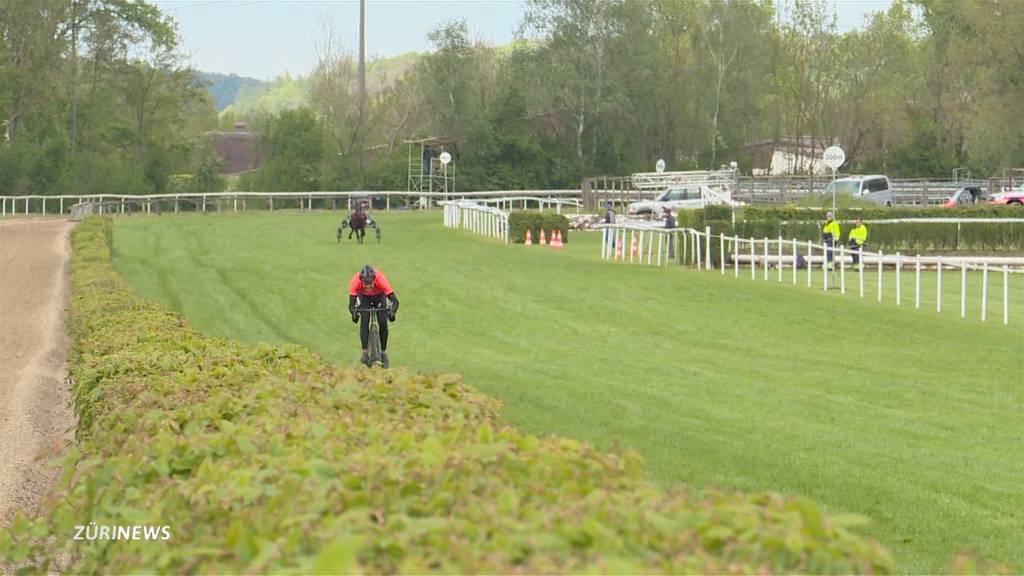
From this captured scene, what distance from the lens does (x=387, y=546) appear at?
12.8 ft

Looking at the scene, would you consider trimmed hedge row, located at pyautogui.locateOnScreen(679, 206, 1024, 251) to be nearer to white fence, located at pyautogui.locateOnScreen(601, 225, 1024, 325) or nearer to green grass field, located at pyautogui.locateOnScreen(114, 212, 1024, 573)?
white fence, located at pyautogui.locateOnScreen(601, 225, 1024, 325)

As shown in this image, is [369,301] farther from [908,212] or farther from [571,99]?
[571,99]

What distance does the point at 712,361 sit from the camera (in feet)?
60.3

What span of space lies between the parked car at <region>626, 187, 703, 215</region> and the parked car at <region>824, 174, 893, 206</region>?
15.1ft

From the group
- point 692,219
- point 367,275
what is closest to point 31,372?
point 367,275

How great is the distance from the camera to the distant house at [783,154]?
289 feet

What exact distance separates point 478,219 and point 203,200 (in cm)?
1776

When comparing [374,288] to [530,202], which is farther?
[530,202]

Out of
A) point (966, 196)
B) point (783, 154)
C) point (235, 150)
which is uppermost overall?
point (235, 150)

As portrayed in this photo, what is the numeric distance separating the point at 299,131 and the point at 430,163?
733 centimetres

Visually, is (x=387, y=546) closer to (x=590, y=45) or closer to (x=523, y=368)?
(x=523, y=368)

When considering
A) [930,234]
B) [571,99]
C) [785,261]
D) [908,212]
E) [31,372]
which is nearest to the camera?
[31,372]

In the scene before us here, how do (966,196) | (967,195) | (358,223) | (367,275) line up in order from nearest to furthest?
(367,275) < (358,223) < (966,196) < (967,195)

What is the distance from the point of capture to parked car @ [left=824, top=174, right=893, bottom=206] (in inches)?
2100
